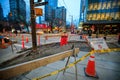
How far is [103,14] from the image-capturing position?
1470 inches

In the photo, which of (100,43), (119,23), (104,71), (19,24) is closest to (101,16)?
(119,23)

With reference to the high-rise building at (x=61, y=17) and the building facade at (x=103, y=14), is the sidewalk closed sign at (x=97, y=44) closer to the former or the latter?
the building facade at (x=103, y=14)

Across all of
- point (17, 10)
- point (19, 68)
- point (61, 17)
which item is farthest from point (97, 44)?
point (61, 17)

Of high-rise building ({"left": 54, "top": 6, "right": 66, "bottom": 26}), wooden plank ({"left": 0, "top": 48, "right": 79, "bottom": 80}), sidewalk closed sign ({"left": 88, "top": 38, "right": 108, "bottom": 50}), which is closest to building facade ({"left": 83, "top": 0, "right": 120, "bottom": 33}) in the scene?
sidewalk closed sign ({"left": 88, "top": 38, "right": 108, "bottom": 50})

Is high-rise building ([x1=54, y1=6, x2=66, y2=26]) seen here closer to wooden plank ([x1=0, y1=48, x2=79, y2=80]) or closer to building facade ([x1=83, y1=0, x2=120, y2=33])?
building facade ([x1=83, y1=0, x2=120, y2=33])

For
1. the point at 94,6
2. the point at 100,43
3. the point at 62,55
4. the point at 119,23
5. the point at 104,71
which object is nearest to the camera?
the point at 62,55

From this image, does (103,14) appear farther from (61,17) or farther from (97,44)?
(61,17)

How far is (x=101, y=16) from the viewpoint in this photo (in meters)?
37.5

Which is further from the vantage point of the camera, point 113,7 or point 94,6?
point 94,6

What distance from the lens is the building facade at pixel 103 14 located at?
3497cm

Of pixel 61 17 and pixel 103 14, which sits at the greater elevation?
pixel 61 17

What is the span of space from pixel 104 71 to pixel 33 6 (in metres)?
5.82

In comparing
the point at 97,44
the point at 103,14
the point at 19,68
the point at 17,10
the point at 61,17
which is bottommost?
the point at 97,44

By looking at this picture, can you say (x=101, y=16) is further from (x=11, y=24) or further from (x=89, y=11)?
(x=11, y=24)
